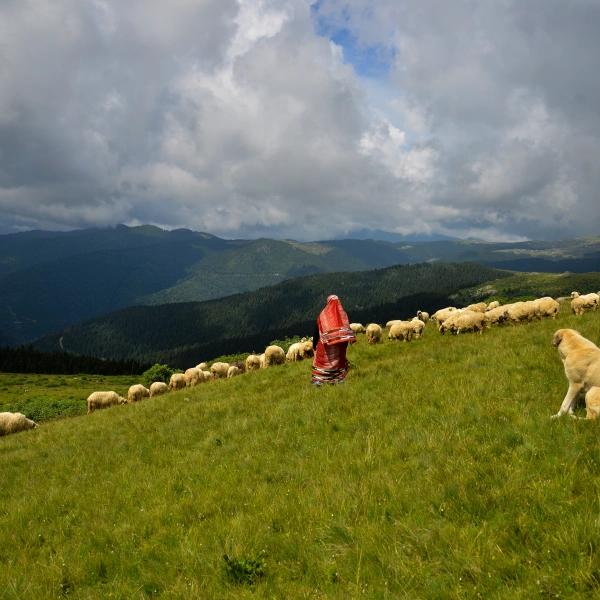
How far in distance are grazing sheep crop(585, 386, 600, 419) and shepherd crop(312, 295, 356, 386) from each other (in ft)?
28.7

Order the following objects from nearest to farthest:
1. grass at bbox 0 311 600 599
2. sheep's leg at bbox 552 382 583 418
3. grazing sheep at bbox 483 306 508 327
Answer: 1. grass at bbox 0 311 600 599
2. sheep's leg at bbox 552 382 583 418
3. grazing sheep at bbox 483 306 508 327

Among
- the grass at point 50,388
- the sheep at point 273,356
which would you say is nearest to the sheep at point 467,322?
the sheep at point 273,356

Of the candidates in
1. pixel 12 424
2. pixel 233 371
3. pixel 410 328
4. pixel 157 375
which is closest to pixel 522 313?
pixel 410 328

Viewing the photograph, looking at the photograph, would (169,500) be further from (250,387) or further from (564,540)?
(250,387)

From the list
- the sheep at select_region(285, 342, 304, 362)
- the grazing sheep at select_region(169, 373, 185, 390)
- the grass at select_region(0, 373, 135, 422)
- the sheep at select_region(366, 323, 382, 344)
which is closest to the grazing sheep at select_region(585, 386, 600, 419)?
the sheep at select_region(366, 323, 382, 344)

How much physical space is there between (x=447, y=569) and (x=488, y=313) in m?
20.3

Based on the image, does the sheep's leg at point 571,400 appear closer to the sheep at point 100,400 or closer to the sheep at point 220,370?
the sheep at point 220,370

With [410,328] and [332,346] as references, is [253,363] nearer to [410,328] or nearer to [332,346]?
[410,328]

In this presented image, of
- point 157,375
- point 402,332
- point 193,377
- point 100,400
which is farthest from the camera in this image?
point 157,375

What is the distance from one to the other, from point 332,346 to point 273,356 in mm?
13242

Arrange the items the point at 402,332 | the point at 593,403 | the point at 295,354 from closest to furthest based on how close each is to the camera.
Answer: the point at 593,403
the point at 402,332
the point at 295,354

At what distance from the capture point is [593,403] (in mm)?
6621

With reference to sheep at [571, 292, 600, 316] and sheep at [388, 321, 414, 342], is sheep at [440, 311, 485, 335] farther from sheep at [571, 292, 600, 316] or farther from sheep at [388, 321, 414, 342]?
sheep at [571, 292, 600, 316]

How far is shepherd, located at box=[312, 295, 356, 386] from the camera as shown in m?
15.0
